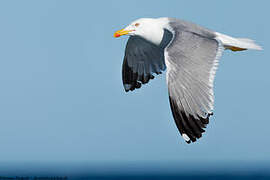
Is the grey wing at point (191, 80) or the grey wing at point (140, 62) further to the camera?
the grey wing at point (140, 62)

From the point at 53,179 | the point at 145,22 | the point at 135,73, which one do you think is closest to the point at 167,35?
the point at 145,22

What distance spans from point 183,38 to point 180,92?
1.00 metres

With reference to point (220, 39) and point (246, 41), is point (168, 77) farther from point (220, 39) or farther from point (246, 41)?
point (246, 41)

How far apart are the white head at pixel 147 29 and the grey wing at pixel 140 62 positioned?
0.83m

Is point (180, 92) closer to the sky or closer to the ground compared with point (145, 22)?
closer to the ground

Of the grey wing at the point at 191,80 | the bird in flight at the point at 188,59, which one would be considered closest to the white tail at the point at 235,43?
the bird in flight at the point at 188,59

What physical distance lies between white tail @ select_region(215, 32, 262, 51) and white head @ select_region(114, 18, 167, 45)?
962mm

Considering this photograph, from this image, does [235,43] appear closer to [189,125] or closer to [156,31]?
[156,31]

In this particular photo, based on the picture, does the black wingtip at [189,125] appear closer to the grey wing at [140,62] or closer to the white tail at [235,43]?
the white tail at [235,43]

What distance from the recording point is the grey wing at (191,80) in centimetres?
907

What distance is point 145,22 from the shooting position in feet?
36.5

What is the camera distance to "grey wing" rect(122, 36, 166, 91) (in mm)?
12242

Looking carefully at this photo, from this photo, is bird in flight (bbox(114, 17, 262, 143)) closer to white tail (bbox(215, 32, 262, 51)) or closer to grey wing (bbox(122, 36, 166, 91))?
white tail (bbox(215, 32, 262, 51))

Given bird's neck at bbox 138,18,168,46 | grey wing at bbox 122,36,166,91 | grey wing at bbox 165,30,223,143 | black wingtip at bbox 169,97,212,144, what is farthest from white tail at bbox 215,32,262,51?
black wingtip at bbox 169,97,212,144
